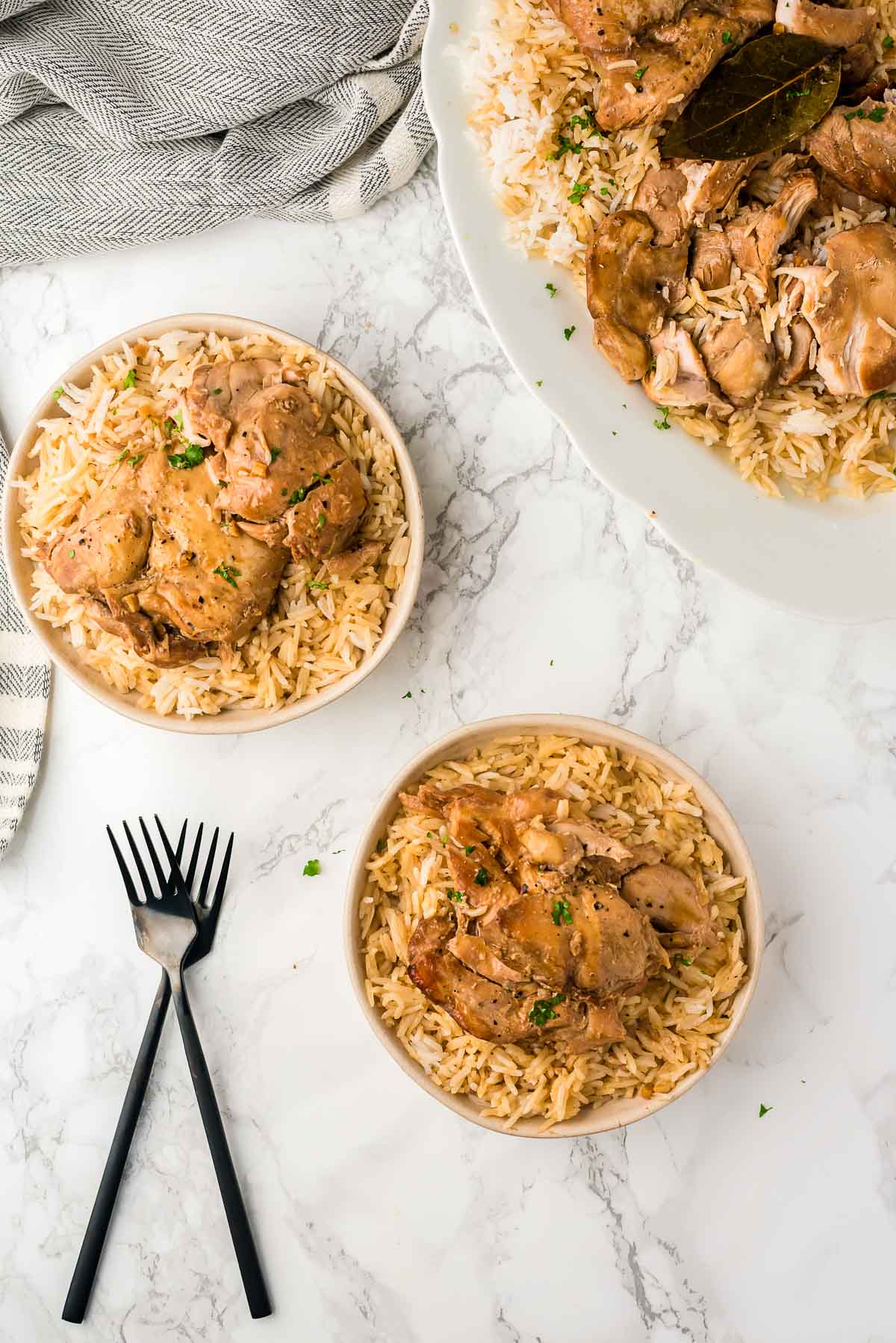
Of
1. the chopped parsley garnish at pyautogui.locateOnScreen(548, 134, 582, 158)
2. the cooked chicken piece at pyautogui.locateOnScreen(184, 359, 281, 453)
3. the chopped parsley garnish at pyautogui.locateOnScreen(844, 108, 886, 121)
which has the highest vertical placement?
the chopped parsley garnish at pyautogui.locateOnScreen(844, 108, 886, 121)

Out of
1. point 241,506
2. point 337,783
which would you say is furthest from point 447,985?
point 241,506

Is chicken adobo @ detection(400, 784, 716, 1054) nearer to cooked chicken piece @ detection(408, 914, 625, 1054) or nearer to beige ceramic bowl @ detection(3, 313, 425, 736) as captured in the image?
cooked chicken piece @ detection(408, 914, 625, 1054)

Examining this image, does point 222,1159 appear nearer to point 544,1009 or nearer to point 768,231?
point 544,1009

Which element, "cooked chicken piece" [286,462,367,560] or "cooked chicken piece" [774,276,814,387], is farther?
"cooked chicken piece" [286,462,367,560]

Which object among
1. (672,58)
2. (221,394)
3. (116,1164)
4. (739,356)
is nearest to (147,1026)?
(116,1164)

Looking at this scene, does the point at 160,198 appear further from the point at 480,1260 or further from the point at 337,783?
the point at 480,1260

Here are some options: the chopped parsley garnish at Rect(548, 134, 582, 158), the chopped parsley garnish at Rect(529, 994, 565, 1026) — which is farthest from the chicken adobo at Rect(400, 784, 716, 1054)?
the chopped parsley garnish at Rect(548, 134, 582, 158)

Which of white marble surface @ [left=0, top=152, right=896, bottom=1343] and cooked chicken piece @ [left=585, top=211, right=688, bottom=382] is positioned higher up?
cooked chicken piece @ [left=585, top=211, right=688, bottom=382]
